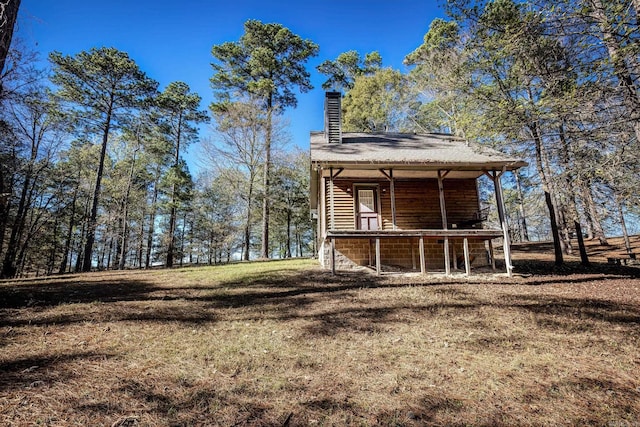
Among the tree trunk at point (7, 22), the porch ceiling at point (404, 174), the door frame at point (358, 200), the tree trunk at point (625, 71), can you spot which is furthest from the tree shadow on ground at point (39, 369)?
the door frame at point (358, 200)

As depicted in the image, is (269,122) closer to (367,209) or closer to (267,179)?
(267,179)

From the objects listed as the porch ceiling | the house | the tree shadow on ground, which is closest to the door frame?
the house

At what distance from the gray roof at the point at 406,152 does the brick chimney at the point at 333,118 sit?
1.25ft

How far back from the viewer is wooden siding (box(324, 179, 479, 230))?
13.5m

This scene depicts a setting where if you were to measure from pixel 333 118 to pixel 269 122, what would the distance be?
722 centimetres

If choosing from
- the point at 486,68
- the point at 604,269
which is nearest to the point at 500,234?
the point at 604,269

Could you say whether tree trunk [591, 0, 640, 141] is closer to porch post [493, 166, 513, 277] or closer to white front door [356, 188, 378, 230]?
porch post [493, 166, 513, 277]

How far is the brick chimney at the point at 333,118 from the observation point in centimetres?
1512

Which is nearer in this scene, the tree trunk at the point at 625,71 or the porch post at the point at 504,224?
the tree trunk at the point at 625,71

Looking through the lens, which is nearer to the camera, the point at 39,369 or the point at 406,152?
the point at 39,369

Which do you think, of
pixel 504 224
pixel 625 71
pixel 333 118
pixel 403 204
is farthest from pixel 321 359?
pixel 333 118

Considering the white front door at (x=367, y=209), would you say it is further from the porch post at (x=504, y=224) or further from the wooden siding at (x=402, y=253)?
the porch post at (x=504, y=224)

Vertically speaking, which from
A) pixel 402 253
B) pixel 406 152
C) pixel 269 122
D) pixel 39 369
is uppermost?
pixel 269 122

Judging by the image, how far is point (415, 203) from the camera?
13688 mm
